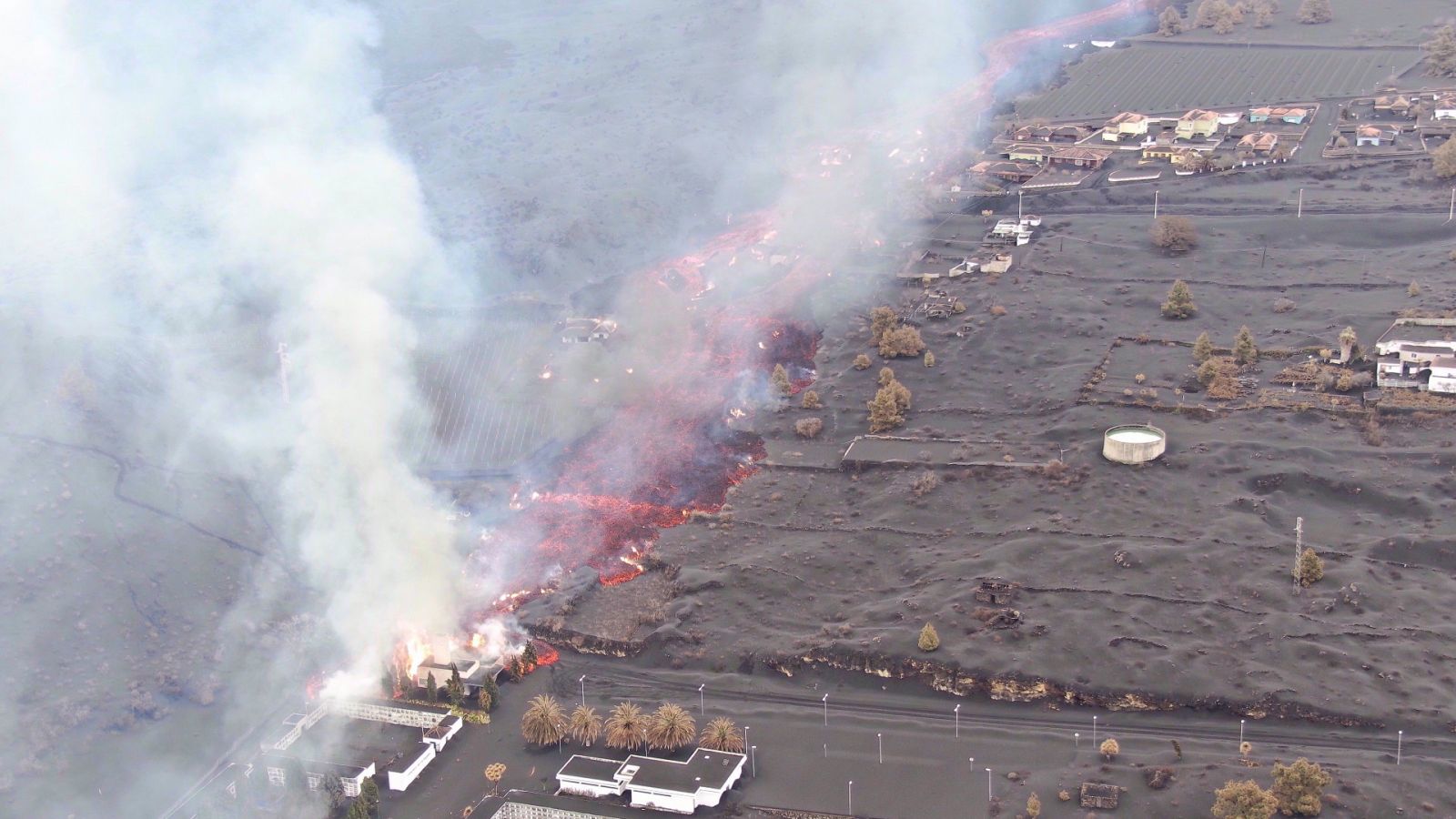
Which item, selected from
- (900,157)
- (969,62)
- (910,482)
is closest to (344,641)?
(910,482)

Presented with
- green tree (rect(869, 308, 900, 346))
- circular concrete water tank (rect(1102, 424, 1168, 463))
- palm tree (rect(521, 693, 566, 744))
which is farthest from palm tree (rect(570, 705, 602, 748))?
green tree (rect(869, 308, 900, 346))

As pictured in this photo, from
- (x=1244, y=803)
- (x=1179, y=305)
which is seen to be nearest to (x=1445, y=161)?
(x=1179, y=305)

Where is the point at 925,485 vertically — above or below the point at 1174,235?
below

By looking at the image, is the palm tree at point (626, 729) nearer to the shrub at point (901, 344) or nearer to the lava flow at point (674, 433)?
the lava flow at point (674, 433)

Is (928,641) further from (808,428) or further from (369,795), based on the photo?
A: (808,428)

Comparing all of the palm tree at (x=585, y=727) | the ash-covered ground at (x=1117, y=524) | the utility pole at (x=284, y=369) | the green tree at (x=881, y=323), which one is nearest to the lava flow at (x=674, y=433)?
the ash-covered ground at (x=1117, y=524)
